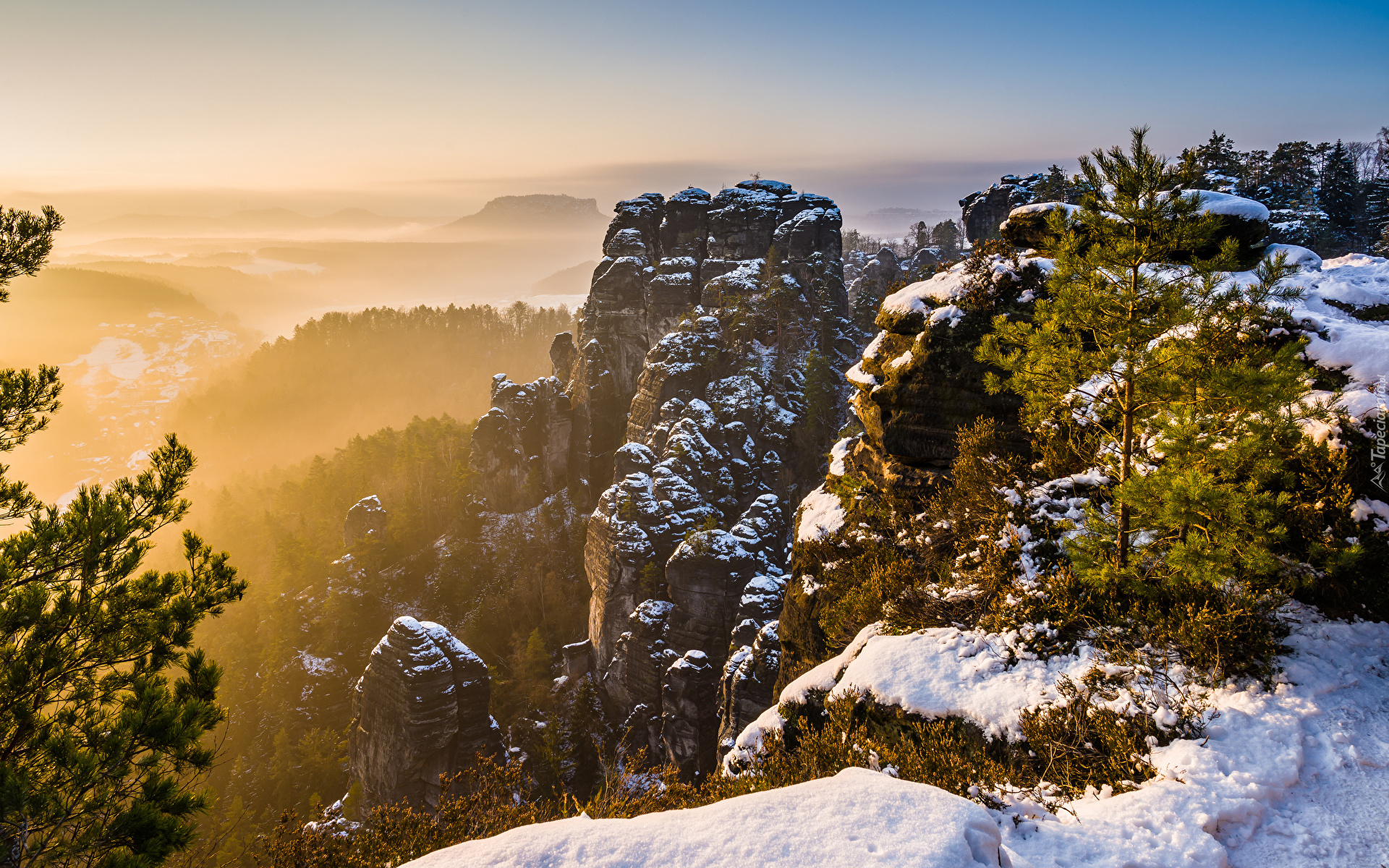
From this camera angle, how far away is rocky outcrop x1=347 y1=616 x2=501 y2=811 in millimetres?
27688

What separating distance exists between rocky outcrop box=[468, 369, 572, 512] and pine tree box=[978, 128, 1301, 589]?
51.5m

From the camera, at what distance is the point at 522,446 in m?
56.4

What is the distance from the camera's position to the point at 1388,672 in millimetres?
7324

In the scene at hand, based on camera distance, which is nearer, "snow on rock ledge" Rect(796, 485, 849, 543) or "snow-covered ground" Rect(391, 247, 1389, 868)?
"snow-covered ground" Rect(391, 247, 1389, 868)

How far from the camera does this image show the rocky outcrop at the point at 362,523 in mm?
51938

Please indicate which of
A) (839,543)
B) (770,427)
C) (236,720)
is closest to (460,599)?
(236,720)

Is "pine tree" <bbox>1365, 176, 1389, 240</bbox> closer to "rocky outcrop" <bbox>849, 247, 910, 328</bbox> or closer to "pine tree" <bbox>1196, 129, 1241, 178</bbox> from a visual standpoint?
"pine tree" <bbox>1196, 129, 1241, 178</bbox>

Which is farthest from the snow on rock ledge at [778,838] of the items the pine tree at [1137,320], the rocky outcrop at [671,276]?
the rocky outcrop at [671,276]

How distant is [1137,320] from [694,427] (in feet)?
121

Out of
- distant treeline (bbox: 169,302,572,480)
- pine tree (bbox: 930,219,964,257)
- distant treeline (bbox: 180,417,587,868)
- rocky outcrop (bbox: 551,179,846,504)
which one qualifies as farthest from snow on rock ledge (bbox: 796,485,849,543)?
distant treeline (bbox: 169,302,572,480)

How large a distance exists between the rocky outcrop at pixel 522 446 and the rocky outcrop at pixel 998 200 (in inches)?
2032

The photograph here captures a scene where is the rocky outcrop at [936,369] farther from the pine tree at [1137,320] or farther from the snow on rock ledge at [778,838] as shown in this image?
the snow on rock ledge at [778,838]

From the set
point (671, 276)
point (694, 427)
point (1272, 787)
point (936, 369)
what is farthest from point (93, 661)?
point (671, 276)

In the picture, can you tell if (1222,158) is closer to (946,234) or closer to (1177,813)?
(946,234)
